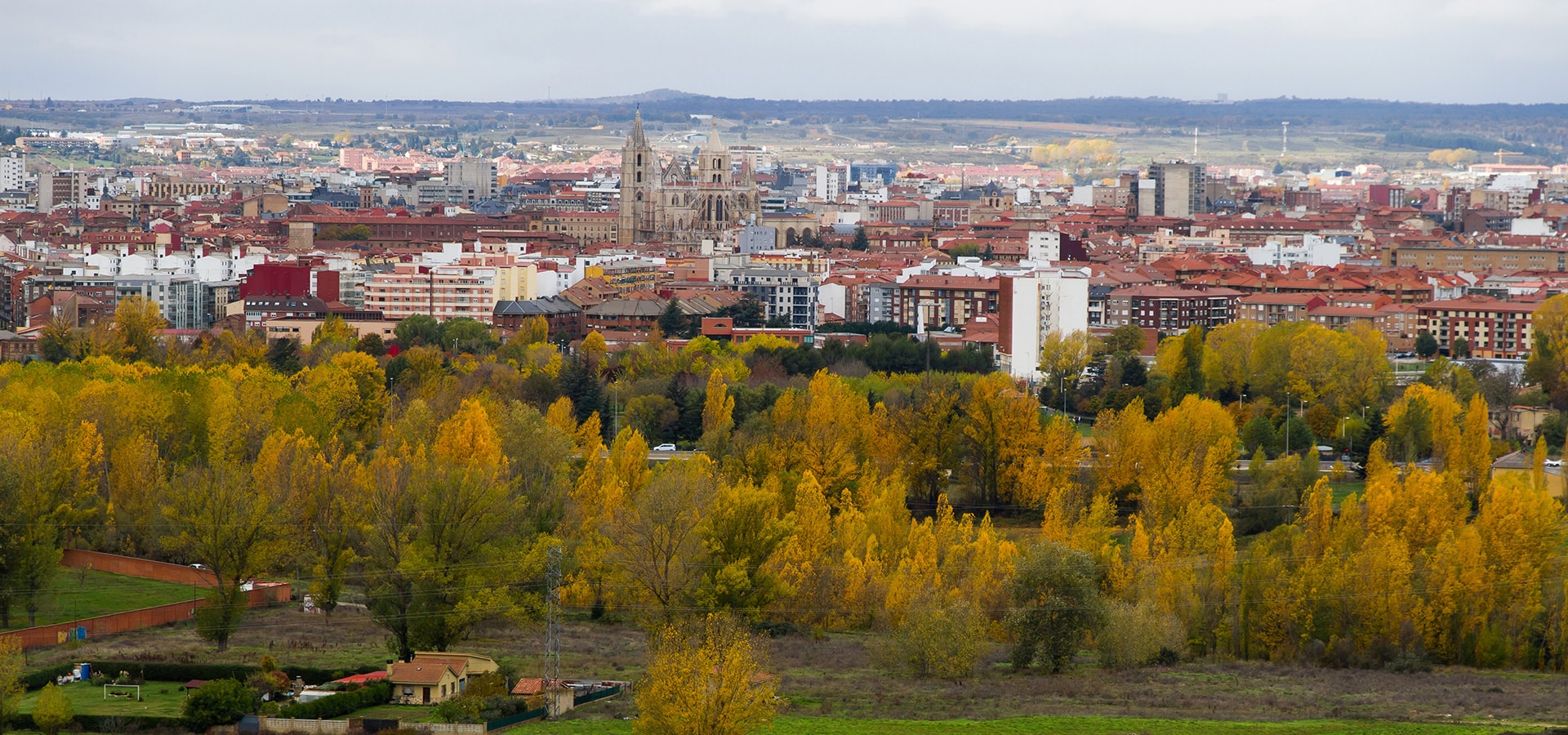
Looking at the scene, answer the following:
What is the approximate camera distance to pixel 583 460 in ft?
85.8

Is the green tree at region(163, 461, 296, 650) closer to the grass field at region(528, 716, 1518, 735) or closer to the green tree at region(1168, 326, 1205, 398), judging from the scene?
the grass field at region(528, 716, 1518, 735)

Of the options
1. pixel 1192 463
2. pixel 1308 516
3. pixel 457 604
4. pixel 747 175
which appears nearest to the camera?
pixel 457 604

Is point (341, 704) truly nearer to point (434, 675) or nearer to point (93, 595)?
point (434, 675)

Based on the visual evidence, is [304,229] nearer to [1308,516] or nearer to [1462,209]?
[1462,209]

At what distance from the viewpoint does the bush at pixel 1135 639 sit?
1867 cm

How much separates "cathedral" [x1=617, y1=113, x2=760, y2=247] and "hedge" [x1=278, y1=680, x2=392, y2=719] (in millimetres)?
59447

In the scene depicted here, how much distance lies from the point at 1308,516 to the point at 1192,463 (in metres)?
A: 4.06

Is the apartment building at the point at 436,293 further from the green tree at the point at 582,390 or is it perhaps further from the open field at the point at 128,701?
the open field at the point at 128,701

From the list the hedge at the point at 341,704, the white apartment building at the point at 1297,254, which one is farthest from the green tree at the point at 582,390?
the white apartment building at the point at 1297,254

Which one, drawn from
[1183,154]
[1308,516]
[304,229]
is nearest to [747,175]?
[304,229]

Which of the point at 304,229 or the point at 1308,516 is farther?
the point at 304,229

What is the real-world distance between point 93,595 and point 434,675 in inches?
211

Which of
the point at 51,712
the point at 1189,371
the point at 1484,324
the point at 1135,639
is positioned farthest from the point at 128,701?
the point at 1484,324

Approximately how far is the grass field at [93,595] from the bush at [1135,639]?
26.2 feet
